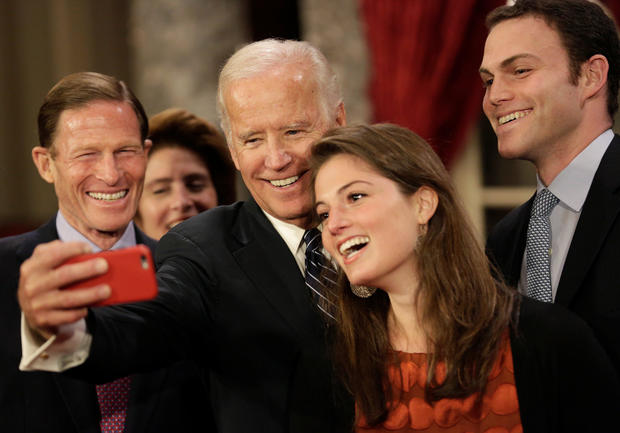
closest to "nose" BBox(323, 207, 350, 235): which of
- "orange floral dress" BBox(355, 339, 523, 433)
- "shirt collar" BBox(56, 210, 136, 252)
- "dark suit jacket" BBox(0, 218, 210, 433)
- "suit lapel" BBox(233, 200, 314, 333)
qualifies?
"suit lapel" BBox(233, 200, 314, 333)

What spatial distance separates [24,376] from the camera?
2020mm

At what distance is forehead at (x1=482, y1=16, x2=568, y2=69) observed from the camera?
7.14ft

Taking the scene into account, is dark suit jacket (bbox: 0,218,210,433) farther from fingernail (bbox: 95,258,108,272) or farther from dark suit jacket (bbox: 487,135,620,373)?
dark suit jacket (bbox: 487,135,620,373)

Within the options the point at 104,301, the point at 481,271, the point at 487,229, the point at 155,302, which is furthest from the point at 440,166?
the point at 487,229

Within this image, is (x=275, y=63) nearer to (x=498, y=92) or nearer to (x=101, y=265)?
(x=498, y=92)

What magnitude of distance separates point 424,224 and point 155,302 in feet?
2.02

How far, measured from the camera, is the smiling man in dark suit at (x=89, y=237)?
79.4 inches

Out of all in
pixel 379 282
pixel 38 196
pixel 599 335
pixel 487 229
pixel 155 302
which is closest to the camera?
pixel 155 302

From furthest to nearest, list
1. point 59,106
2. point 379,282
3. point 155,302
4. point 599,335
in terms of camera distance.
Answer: point 59,106 < point 599,335 < point 379,282 < point 155,302

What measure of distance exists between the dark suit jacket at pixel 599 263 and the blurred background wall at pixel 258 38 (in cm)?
163

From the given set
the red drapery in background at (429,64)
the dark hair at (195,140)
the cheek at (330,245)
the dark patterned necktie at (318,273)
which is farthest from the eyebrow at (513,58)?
the red drapery in background at (429,64)

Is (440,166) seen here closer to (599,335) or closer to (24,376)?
(599,335)

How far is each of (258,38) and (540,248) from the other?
3.09m

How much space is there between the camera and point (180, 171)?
3055 mm
